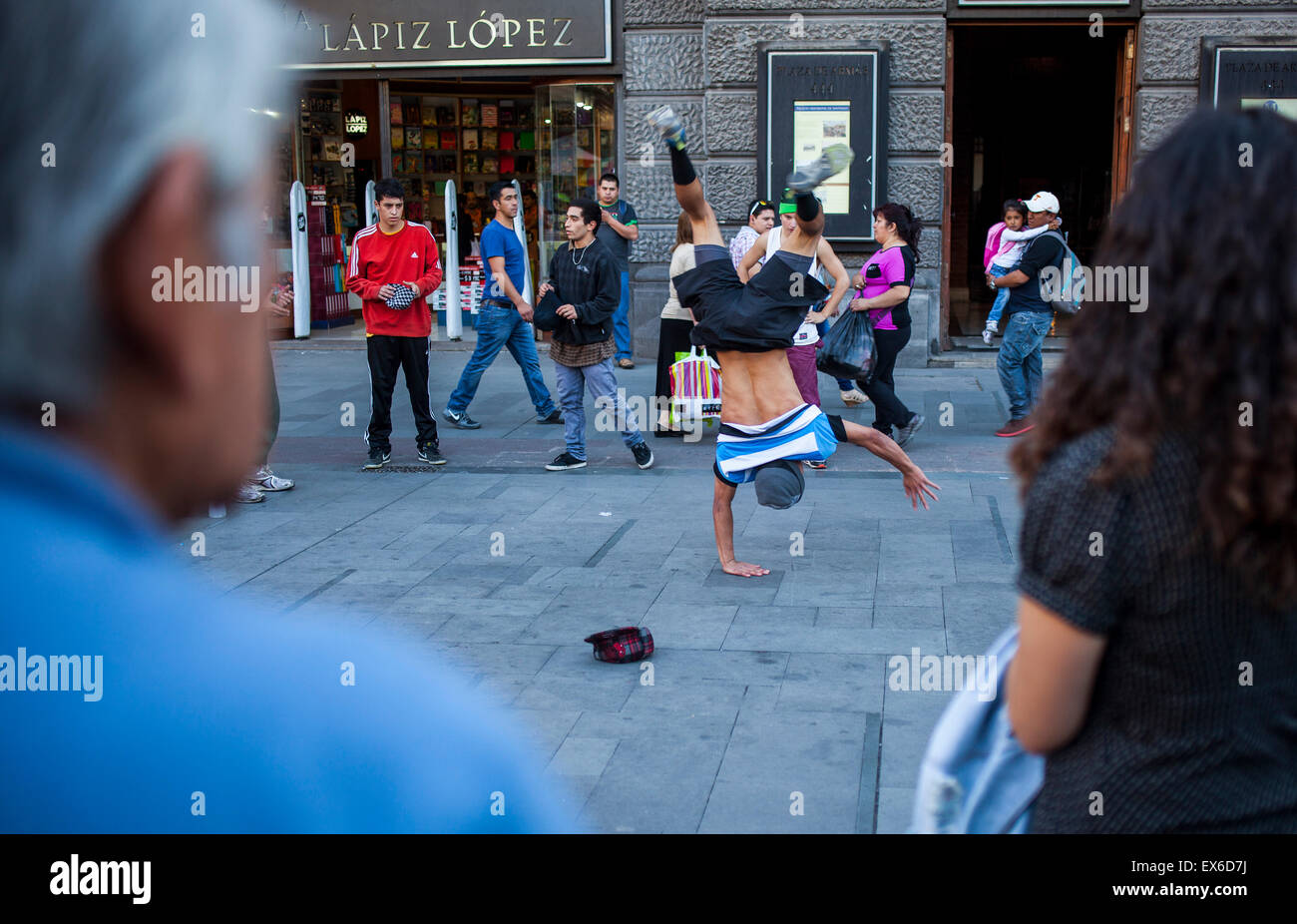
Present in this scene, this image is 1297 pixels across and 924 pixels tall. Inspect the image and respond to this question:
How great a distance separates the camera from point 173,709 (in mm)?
747

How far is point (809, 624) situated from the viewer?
5840 mm

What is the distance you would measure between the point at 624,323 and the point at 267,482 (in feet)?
18.2

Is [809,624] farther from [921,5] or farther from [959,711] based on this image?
[921,5]

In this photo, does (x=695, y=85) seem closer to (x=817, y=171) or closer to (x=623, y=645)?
(x=817, y=171)

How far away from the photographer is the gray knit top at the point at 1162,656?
5.46 feet

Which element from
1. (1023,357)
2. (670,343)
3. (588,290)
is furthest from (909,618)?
(670,343)

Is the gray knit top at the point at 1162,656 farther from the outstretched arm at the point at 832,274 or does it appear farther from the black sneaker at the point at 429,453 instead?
the black sneaker at the point at 429,453

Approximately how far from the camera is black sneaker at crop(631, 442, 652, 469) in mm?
9391

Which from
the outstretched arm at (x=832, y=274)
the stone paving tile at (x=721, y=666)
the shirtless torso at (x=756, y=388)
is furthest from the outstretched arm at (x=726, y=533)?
the outstretched arm at (x=832, y=274)

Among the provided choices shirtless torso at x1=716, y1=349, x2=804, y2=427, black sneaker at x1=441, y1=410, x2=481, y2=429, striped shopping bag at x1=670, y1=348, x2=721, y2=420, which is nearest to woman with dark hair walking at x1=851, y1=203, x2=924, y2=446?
striped shopping bag at x1=670, y1=348, x2=721, y2=420

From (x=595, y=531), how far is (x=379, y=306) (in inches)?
116

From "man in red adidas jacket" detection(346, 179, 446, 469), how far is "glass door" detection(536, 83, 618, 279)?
4505 millimetres

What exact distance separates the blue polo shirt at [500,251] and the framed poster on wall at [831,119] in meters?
3.56

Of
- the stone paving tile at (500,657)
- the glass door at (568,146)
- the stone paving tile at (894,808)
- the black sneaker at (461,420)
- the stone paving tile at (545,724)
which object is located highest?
the glass door at (568,146)
